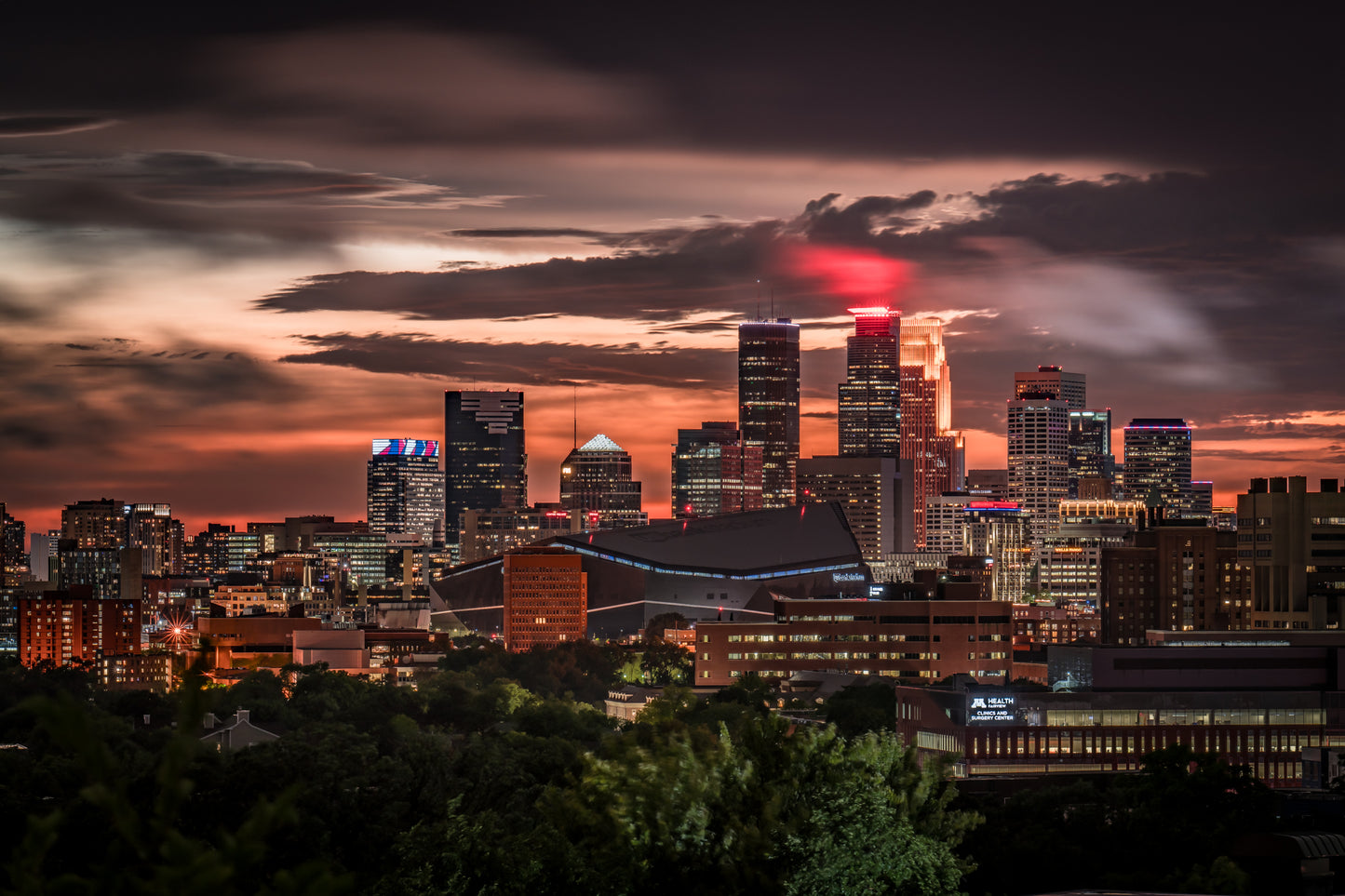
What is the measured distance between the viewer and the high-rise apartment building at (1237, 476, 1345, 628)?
147125 mm

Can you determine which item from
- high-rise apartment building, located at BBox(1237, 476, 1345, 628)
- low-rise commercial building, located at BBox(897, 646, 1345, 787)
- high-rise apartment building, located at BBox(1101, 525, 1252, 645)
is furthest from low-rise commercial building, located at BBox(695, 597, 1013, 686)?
low-rise commercial building, located at BBox(897, 646, 1345, 787)

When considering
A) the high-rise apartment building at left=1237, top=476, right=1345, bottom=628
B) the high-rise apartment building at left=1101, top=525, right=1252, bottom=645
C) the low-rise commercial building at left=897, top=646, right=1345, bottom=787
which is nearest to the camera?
the low-rise commercial building at left=897, top=646, right=1345, bottom=787

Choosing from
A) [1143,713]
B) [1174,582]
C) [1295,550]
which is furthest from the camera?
[1174,582]

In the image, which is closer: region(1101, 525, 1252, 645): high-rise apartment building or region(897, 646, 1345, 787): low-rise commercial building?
region(897, 646, 1345, 787): low-rise commercial building

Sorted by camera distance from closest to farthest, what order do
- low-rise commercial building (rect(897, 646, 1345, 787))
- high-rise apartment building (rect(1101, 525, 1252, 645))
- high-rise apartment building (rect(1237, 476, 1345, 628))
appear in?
1. low-rise commercial building (rect(897, 646, 1345, 787))
2. high-rise apartment building (rect(1237, 476, 1345, 628))
3. high-rise apartment building (rect(1101, 525, 1252, 645))

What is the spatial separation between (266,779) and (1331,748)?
60.6 metres

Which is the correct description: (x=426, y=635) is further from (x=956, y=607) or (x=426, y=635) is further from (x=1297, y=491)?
(x=1297, y=491)

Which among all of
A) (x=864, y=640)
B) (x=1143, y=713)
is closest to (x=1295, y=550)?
(x=864, y=640)

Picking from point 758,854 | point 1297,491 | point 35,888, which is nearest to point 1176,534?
point 1297,491

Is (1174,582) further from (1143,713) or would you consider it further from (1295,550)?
(1143,713)

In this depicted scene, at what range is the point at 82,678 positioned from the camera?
15912 cm

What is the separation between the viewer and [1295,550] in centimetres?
14975

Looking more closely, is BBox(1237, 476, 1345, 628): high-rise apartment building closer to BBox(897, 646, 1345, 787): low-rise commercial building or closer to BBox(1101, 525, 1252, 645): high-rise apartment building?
BBox(1101, 525, 1252, 645): high-rise apartment building

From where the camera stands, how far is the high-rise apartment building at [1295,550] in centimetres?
14712
